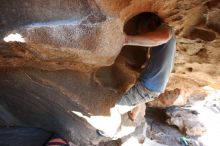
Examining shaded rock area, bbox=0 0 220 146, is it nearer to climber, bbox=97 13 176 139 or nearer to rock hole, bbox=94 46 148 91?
rock hole, bbox=94 46 148 91

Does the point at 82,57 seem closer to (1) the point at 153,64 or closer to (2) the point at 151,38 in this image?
(2) the point at 151,38

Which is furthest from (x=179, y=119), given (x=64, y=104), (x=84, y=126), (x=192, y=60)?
(x=64, y=104)

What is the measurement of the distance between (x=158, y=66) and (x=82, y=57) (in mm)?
880

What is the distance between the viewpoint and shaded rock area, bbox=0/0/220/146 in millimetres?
1871

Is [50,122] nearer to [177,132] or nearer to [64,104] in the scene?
[64,104]

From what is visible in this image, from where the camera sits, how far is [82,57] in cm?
213

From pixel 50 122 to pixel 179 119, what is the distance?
280cm

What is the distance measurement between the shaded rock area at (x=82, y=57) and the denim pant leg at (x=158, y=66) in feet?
0.78

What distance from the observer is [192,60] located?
3.27 metres

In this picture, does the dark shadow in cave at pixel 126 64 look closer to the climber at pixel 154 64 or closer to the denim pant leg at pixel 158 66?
the climber at pixel 154 64

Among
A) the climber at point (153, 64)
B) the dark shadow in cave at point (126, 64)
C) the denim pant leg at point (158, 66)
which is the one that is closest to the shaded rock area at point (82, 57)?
the dark shadow in cave at point (126, 64)

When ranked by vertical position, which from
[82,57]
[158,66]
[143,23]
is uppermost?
[82,57]

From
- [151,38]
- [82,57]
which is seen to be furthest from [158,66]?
[82,57]

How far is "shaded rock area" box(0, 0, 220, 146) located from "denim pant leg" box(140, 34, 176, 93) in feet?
0.78
